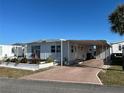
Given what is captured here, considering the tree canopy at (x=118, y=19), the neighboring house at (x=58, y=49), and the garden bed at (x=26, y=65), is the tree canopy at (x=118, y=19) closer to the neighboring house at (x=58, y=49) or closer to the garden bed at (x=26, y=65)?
the neighboring house at (x=58, y=49)

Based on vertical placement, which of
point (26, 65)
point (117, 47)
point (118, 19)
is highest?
point (118, 19)

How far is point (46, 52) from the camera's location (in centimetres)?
2759

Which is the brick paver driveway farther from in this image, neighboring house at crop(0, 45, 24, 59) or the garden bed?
neighboring house at crop(0, 45, 24, 59)

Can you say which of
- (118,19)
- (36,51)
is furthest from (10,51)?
(118,19)

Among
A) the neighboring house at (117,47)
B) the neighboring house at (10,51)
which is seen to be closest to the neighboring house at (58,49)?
the neighboring house at (10,51)

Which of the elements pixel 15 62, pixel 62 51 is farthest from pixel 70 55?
pixel 15 62

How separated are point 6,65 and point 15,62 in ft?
4.13

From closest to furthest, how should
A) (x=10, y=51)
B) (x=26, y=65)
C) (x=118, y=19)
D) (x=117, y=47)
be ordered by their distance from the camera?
(x=26, y=65) → (x=118, y=19) → (x=10, y=51) → (x=117, y=47)

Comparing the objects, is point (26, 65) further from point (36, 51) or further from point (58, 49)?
point (36, 51)

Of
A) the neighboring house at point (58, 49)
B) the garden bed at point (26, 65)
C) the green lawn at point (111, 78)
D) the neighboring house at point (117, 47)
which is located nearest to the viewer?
the green lawn at point (111, 78)

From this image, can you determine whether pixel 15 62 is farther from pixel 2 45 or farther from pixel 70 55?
pixel 2 45

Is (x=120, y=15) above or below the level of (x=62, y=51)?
above

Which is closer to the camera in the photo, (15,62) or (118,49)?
(15,62)

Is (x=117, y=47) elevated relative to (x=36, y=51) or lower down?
elevated
